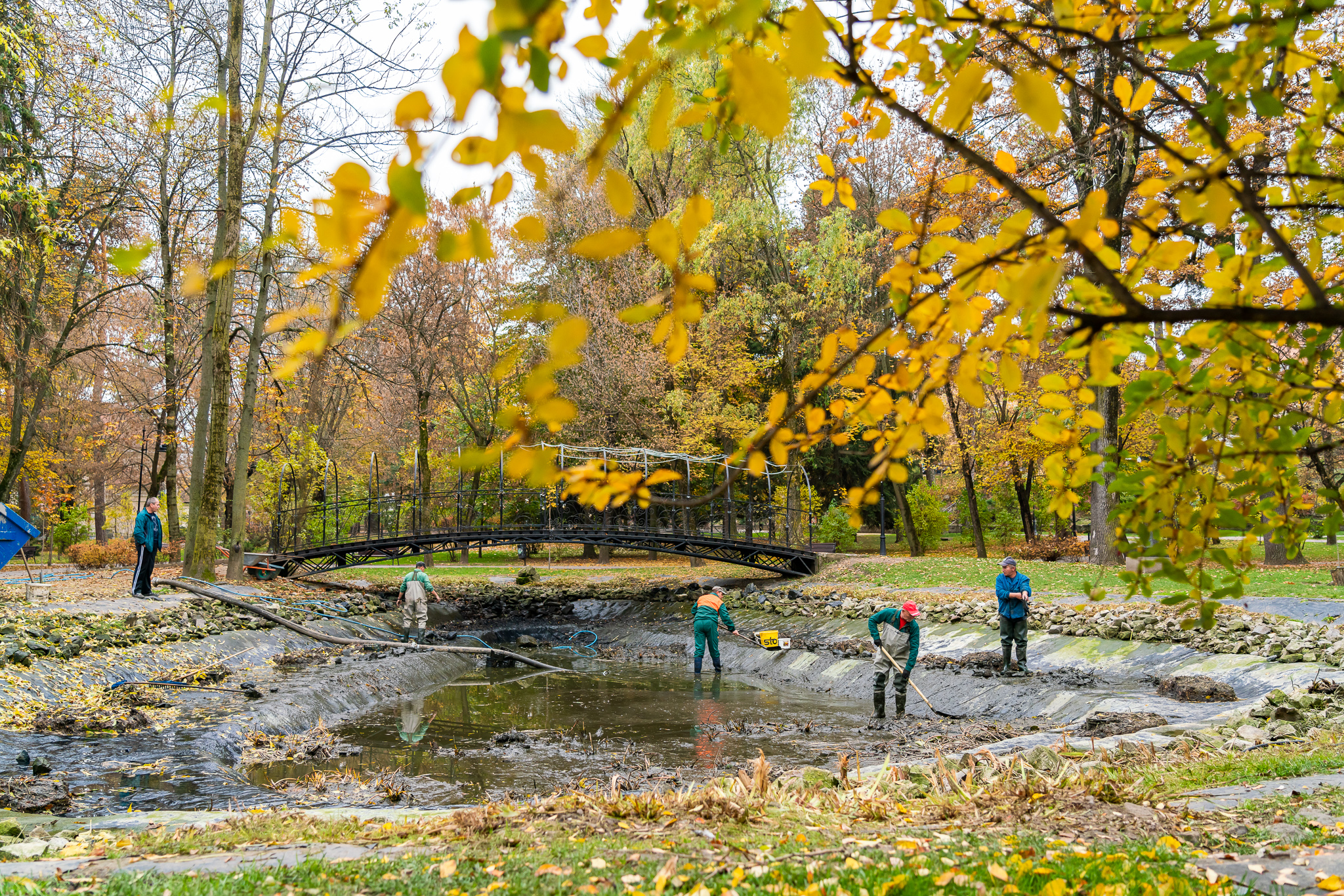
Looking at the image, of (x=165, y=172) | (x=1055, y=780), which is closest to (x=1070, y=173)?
(x=1055, y=780)

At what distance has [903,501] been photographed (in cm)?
3022

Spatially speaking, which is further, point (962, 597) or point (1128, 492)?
point (962, 597)

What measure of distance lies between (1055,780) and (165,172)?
66.7 ft

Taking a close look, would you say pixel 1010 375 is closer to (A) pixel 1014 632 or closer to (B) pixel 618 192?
(B) pixel 618 192

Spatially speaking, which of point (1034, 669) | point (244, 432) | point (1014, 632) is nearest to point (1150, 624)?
point (1034, 669)

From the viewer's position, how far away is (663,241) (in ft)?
5.03

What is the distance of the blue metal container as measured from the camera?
37.3 ft

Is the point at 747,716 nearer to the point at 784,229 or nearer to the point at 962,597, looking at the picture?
the point at 962,597

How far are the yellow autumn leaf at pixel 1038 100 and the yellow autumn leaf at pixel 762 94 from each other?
0.37m

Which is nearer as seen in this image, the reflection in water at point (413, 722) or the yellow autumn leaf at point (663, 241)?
the yellow autumn leaf at point (663, 241)

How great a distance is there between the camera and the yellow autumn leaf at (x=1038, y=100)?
4.23 feet

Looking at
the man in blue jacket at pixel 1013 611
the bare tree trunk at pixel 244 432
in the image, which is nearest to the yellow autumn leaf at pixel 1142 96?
the man in blue jacket at pixel 1013 611

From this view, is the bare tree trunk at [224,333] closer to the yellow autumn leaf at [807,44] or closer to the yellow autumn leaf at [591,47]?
the yellow autumn leaf at [591,47]

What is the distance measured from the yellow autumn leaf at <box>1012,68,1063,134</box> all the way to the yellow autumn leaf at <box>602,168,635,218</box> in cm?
60
